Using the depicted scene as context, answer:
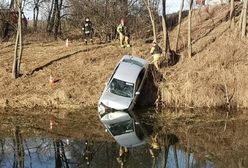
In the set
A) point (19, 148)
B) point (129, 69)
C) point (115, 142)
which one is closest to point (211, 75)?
point (129, 69)

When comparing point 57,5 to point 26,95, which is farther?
point 57,5

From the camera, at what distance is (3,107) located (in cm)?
2780

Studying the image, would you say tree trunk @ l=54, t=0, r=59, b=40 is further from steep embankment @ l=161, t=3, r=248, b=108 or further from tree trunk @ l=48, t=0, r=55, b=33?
steep embankment @ l=161, t=3, r=248, b=108

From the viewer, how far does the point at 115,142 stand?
21266mm

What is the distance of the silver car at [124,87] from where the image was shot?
85.2ft

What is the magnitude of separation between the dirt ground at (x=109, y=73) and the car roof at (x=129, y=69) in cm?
173

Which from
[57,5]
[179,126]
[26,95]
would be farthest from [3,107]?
[57,5]

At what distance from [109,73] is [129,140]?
9.26 meters

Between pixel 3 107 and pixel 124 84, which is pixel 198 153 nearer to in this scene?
pixel 124 84

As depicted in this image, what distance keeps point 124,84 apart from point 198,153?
319 inches

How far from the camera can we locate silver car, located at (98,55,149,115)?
25966 millimetres

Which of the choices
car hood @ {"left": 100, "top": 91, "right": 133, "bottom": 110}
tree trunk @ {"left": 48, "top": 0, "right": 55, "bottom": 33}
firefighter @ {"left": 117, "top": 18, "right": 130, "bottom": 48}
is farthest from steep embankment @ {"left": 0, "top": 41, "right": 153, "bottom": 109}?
tree trunk @ {"left": 48, "top": 0, "right": 55, "bottom": 33}

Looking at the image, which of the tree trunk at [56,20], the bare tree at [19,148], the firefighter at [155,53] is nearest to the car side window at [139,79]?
the firefighter at [155,53]

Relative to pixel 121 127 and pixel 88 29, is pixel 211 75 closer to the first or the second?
pixel 121 127
